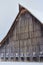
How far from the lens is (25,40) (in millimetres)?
2039

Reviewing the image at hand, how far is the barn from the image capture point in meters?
1.95

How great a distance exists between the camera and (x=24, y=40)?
6.70ft

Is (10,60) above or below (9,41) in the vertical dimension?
below

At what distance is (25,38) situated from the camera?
2.04 metres

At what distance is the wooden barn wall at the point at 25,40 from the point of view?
1956mm

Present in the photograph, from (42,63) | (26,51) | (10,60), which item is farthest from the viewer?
(10,60)

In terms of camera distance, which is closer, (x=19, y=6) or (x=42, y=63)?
(x=42, y=63)

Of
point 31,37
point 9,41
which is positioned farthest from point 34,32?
point 9,41

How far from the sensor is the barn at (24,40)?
6.40ft

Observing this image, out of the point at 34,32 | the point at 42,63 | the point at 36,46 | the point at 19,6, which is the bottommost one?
the point at 42,63

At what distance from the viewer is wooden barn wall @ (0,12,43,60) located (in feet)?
6.42

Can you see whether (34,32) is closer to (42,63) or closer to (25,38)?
(25,38)

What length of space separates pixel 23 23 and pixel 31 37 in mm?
153

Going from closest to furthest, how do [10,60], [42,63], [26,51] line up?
[42,63] < [26,51] < [10,60]
